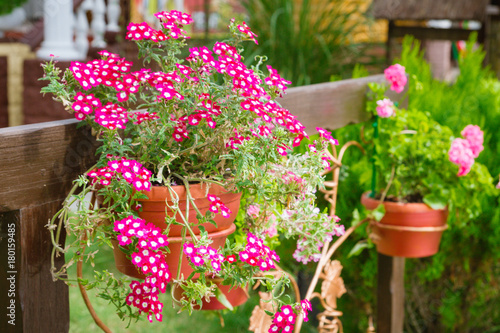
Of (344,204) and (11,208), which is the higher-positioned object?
(11,208)

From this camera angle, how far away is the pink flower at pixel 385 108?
2.02 meters

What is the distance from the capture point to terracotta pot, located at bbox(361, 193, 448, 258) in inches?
83.2

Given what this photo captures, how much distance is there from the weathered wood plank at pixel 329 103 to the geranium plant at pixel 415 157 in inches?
2.0

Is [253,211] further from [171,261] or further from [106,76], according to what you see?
[106,76]

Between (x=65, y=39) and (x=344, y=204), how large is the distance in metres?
3.23

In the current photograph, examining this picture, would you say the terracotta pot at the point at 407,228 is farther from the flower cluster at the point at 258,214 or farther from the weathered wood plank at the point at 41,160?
the weathered wood plank at the point at 41,160

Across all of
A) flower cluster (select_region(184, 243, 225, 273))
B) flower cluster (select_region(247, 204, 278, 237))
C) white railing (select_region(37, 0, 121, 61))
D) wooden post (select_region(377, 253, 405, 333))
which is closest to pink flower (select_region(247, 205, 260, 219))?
flower cluster (select_region(247, 204, 278, 237))

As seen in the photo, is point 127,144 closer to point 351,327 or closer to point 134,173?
point 134,173

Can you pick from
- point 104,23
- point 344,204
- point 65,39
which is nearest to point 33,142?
point 344,204

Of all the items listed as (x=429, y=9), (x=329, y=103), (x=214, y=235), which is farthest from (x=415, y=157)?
(x=429, y=9)

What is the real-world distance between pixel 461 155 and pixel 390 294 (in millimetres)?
631

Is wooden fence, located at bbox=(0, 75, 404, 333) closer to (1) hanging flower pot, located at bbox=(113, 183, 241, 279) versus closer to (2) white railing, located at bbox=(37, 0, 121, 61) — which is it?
(1) hanging flower pot, located at bbox=(113, 183, 241, 279)

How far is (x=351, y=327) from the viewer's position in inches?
118

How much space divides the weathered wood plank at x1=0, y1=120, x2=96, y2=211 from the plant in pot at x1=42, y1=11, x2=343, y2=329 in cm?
4
